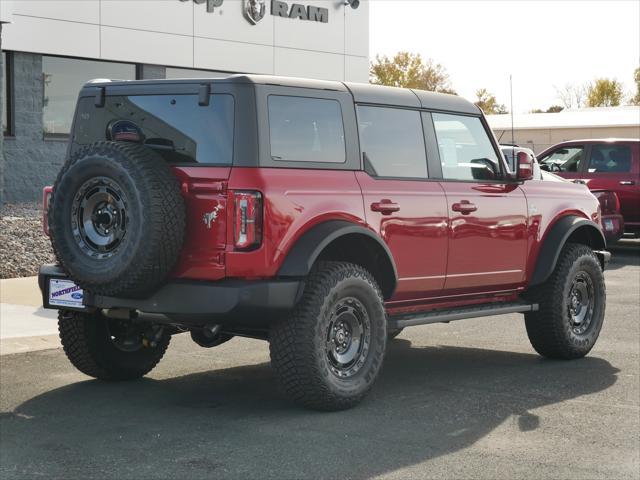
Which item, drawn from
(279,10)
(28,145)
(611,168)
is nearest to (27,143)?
(28,145)

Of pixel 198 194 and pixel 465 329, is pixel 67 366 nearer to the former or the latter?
pixel 198 194

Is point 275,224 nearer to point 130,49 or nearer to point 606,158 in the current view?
point 606,158

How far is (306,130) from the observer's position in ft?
23.8

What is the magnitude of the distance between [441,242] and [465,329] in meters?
2.98

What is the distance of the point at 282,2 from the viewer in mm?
24328

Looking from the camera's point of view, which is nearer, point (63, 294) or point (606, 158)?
point (63, 294)

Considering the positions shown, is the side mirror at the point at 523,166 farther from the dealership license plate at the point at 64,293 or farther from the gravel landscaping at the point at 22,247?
the gravel landscaping at the point at 22,247

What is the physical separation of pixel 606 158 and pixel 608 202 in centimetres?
205

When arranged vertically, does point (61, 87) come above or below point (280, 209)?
above

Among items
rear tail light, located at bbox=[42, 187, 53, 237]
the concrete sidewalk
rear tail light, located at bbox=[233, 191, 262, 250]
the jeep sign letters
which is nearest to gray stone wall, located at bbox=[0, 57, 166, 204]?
the jeep sign letters

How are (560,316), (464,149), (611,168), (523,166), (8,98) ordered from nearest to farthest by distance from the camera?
(464,149) < (523,166) < (560,316) < (611,168) < (8,98)

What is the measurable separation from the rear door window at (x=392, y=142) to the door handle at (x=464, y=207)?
337mm

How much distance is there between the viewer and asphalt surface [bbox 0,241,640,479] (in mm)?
5816

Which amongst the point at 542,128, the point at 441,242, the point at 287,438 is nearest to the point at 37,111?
the point at 441,242
